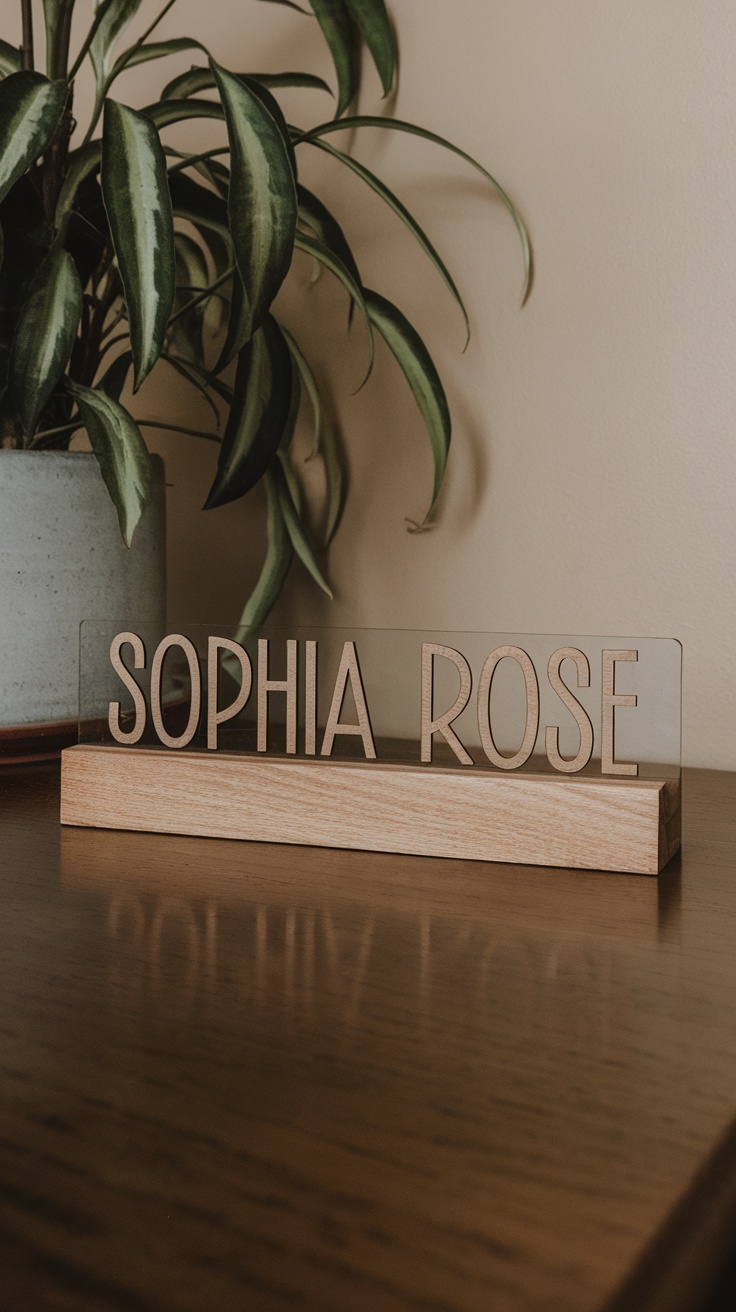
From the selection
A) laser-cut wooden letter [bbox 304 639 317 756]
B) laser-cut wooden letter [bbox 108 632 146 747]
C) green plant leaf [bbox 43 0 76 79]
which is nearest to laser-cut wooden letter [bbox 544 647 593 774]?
laser-cut wooden letter [bbox 304 639 317 756]

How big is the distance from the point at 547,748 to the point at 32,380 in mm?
386

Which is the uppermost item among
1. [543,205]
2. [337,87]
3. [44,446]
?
[337,87]

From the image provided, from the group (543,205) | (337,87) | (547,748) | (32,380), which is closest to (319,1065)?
(547,748)

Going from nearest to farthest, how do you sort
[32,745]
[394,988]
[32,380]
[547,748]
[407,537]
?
1. [394,988]
2. [547,748]
3. [32,380]
4. [32,745]
5. [407,537]

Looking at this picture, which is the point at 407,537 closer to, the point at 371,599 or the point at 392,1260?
the point at 371,599

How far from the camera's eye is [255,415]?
0.84 metres

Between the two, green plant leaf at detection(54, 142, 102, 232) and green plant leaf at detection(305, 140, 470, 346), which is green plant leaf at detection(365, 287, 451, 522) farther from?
green plant leaf at detection(54, 142, 102, 232)

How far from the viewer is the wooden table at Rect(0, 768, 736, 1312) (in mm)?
228

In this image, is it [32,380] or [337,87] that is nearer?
[32,380]

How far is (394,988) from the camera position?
0.39 m

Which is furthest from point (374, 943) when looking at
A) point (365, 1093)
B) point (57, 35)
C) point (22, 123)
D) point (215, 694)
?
point (57, 35)

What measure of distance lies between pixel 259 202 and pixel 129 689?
29cm

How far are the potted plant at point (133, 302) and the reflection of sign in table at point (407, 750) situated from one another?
119mm

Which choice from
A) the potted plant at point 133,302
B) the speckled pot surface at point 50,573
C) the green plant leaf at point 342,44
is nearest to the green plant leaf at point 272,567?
the potted plant at point 133,302
